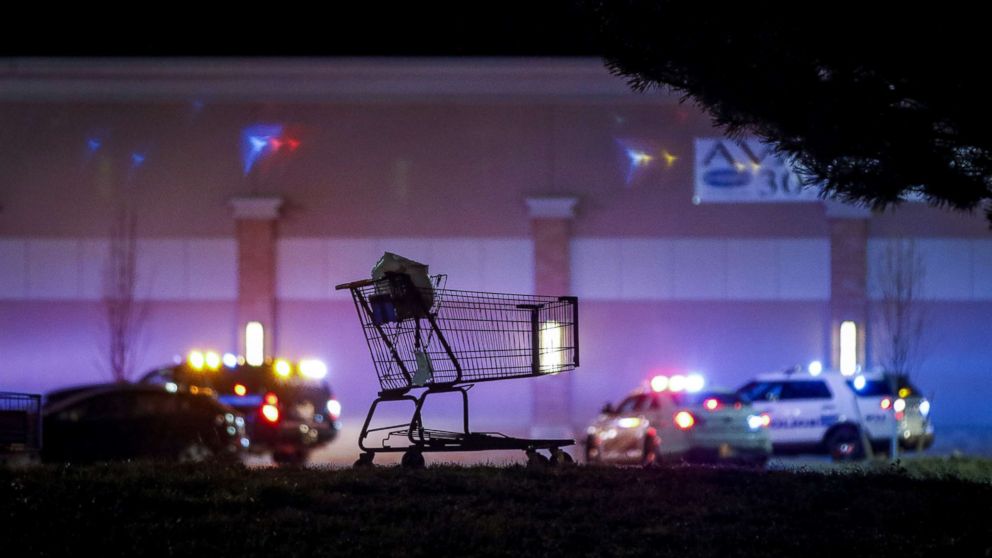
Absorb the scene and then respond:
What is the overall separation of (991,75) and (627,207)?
67.0 ft

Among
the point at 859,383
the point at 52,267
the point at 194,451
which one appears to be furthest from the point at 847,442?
the point at 52,267

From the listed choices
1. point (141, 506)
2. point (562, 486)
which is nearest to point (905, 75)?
point (562, 486)

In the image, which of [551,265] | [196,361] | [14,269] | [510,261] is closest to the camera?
[196,361]

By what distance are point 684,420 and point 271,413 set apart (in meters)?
6.76

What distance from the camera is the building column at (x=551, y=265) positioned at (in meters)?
28.5

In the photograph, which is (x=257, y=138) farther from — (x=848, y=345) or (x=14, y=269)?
(x=848, y=345)

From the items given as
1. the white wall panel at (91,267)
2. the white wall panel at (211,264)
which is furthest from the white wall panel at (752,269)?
the white wall panel at (91,267)

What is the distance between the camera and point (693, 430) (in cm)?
1914

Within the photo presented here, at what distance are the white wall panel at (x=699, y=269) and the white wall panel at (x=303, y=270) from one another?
27.2 feet

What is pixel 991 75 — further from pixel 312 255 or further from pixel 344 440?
pixel 312 255

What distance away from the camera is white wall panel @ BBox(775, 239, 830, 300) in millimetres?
29109

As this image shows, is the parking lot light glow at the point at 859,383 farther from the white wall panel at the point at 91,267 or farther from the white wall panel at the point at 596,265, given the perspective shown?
the white wall panel at the point at 91,267

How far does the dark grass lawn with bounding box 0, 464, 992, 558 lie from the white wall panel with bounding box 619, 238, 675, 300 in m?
19.5

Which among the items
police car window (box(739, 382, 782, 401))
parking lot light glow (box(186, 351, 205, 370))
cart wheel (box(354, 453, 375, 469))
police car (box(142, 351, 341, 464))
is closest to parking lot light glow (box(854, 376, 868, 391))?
police car window (box(739, 382, 782, 401))
